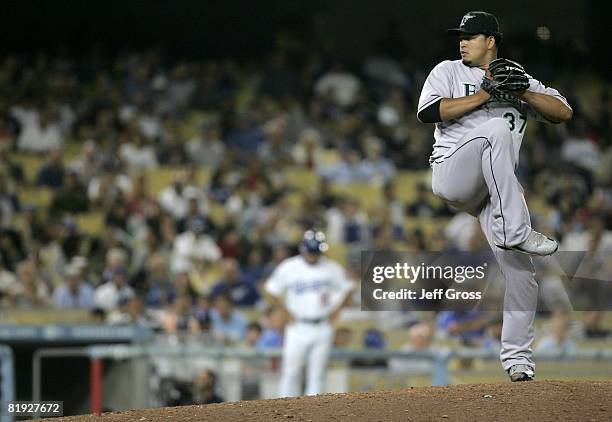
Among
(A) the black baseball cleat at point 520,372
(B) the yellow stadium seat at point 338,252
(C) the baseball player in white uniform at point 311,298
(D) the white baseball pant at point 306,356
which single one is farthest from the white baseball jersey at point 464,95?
(B) the yellow stadium seat at point 338,252

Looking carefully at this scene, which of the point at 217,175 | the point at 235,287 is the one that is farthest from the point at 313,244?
the point at 217,175

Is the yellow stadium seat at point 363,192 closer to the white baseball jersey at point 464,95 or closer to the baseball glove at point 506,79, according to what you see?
the white baseball jersey at point 464,95

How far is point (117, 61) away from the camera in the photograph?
1700 cm

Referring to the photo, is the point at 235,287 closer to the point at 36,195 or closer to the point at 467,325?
the point at 467,325

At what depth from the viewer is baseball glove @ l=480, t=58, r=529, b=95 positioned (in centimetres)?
533

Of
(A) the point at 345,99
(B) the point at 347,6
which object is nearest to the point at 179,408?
(A) the point at 345,99

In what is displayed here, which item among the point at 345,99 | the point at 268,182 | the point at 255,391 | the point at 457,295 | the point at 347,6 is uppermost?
the point at 347,6

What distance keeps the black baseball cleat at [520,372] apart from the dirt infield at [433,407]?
0.13m

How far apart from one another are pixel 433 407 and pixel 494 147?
51.6 inches

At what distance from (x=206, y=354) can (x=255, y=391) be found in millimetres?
740

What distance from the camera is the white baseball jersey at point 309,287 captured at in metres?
10.3

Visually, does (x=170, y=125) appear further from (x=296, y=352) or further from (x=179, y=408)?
(x=179, y=408)

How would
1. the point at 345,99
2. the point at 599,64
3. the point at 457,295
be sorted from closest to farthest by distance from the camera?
1. the point at 457,295
2. the point at 345,99
3. the point at 599,64

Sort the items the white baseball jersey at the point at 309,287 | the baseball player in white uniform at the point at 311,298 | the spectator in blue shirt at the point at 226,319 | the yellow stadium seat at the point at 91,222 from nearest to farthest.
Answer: the baseball player in white uniform at the point at 311,298
the white baseball jersey at the point at 309,287
the spectator in blue shirt at the point at 226,319
the yellow stadium seat at the point at 91,222
